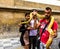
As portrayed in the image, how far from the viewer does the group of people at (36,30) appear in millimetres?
6582

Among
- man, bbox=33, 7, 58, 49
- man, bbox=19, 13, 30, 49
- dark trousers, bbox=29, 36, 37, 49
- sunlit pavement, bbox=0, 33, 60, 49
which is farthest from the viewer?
sunlit pavement, bbox=0, 33, 60, 49

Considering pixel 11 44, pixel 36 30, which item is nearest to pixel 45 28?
pixel 36 30

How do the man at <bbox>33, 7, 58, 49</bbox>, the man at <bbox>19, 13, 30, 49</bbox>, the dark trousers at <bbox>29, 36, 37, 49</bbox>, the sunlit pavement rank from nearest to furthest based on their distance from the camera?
1. the man at <bbox>33, 7, 58, 49</bbox>
2. the man at <bbox>19, 13, 30, 49</bbox>
3. the dark trousers at <bbox>29, 36, 37, 49</bbox>
4. the sunlit pavement

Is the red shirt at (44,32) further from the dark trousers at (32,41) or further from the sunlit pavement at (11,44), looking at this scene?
the sunlit pavement at (11,44)

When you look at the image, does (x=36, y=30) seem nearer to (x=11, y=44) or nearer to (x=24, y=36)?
(x=24, y=36)

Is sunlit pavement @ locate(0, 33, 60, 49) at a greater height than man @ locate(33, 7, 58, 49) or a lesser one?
lesser

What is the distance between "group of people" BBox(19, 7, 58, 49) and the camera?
658 cm

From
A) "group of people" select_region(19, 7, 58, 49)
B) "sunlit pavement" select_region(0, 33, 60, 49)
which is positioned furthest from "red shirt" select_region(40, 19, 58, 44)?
"sunlit pavement" select_region(0, 33, 60, 49)

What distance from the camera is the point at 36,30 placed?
27.6 ft

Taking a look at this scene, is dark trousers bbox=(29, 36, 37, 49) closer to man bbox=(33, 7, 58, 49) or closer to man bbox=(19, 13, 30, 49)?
man bbox=(19, 13, 30, 49)

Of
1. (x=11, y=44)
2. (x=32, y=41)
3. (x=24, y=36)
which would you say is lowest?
(x=11, y=44)

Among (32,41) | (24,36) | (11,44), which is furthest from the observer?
(11,44)

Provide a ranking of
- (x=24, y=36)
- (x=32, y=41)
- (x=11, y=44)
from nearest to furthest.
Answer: (x=24, y=36), (x=32, y=41), (x=11, y=44)

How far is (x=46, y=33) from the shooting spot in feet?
21.6
